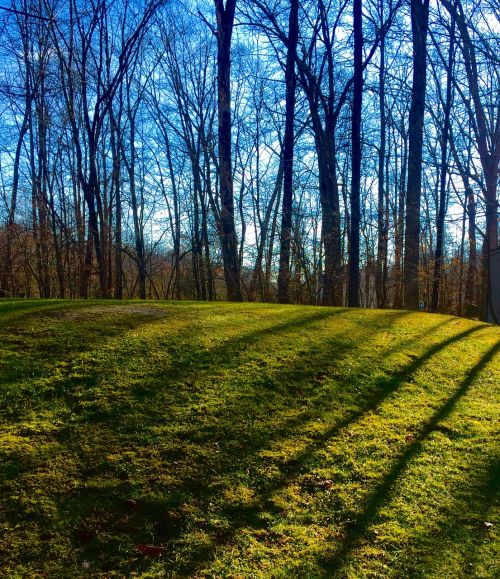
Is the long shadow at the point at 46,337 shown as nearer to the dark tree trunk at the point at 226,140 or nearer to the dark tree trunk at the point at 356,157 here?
the dark tree trunk at the point at 226,140

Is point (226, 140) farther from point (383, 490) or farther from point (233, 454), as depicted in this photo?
point (383, 490)

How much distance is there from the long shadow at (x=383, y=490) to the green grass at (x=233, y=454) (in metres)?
0.01

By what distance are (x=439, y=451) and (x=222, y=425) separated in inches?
62.3

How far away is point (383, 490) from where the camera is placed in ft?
8.60

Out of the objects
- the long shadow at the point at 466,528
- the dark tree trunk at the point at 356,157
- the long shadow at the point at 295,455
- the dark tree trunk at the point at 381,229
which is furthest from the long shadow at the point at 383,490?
the dark tree trunk at the point at 381,229

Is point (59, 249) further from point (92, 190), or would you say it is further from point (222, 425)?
point (222, 425)

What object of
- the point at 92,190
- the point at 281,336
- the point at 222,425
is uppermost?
the point at 92,190

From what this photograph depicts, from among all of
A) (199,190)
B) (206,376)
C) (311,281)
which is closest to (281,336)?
(206,376)

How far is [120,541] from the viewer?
2.02 m

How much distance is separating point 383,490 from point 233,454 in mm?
937

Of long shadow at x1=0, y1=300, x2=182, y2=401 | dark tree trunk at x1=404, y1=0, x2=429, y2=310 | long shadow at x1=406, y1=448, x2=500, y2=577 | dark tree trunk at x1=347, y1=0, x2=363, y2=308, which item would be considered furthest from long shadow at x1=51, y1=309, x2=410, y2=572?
dark tree trunk at x1=404, y1=0, x2=429, y2=310

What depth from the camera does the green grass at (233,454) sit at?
6.70ft

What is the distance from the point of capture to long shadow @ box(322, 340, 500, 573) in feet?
6.82

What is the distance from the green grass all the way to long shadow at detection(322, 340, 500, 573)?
14mm
